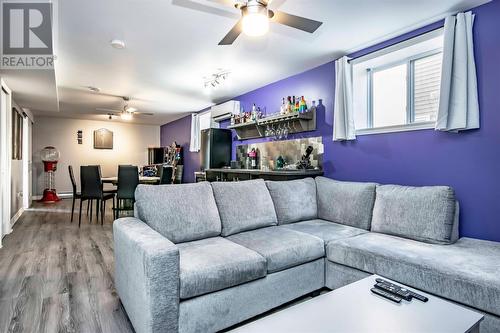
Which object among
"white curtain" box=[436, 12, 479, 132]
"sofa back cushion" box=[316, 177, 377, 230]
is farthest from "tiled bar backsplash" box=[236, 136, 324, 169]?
"white curtain" box=[436, 12, 479, 132]

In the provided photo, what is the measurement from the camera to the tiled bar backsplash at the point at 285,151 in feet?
12.6

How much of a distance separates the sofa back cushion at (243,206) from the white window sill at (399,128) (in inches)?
57.4

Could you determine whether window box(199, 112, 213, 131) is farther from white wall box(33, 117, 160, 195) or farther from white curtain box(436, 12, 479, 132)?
white curtain box(436, 12, 479, 132)

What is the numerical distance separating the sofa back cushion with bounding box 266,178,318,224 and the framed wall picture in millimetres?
7762

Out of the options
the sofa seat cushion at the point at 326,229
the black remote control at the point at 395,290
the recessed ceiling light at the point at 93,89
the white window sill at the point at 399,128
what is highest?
the recessed ceiling light at the point at 93,89

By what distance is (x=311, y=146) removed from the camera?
391 centimetres

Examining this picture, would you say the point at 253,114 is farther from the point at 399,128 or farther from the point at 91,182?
the point at 91,182

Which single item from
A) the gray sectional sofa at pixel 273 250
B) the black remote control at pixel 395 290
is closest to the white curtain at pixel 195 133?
the gray sectional sofa at pixel 273 250

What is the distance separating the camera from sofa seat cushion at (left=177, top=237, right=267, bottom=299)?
1.58 m

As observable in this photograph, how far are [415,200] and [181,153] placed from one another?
6.57 metres

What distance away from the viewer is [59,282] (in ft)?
8.10

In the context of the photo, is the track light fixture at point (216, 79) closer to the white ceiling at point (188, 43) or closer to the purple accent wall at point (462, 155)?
the white ceiling at point (188, 43)

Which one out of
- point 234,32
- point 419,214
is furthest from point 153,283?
point 419,214

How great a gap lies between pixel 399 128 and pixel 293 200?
136 cm
